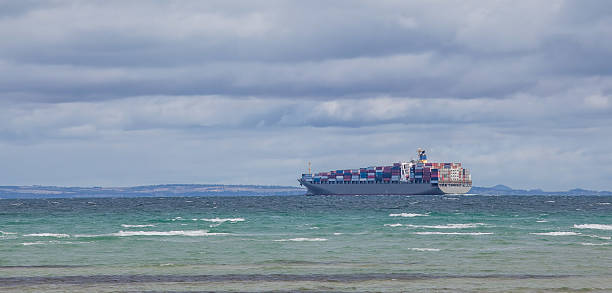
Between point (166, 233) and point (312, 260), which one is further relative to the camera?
point (166, 233)

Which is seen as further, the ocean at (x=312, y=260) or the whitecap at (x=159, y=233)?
the whitecap at (x=159, y=233)

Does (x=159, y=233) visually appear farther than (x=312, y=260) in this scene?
Yes

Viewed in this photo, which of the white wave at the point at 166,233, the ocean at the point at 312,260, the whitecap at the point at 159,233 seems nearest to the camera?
the ocean at the point at 312,260

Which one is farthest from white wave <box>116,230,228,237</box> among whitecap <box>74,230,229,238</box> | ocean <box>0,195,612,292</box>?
ocean <box>0,195,612,292</box>

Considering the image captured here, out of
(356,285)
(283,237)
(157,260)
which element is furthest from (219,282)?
(283,237)

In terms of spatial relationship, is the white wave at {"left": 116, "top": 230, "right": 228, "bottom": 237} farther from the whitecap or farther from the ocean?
the ocean

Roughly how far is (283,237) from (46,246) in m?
16.8

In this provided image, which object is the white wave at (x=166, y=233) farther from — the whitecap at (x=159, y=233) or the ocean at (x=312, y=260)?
the ocean at (x=312, y=260)

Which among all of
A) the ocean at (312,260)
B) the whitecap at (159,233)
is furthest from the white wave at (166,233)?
the ocean at (312,260)

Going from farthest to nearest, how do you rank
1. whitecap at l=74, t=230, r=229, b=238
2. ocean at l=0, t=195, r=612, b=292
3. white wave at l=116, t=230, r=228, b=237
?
white wave at l=116, t=230, r=228, b=237 → whitecap at l=74, t=230, r=229, b=238 → ocean at l=0, t=195, r=612, b=292

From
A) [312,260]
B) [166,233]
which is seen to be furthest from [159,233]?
[312,260]

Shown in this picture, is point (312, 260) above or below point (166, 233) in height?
below

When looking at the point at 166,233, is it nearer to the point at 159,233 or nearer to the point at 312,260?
the point at 159,233

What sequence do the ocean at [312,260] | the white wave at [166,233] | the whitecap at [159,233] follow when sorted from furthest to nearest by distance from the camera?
the white wave at [166,233] → the whitecap at [159,233] → the ocean at [312,260]
